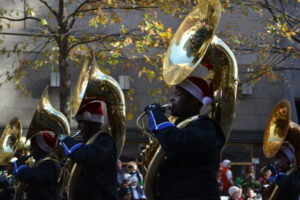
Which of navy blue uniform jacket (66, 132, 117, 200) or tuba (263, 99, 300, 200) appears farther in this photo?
tuba (263, 99, 300, 200)

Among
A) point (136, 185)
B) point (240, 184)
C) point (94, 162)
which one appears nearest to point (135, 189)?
point (136, 185)

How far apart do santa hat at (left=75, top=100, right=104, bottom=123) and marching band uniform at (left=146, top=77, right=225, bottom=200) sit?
156 centimetres

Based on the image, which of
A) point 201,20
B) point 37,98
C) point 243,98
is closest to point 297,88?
point 243,98

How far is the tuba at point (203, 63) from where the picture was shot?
4422 millimetres

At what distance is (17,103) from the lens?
15094 mm

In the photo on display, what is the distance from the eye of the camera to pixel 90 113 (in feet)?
19.1

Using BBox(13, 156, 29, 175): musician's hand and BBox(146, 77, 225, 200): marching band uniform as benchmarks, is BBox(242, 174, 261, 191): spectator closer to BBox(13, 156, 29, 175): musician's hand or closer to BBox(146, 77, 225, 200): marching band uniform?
BBox(13, 156, 29, 175): musician's hand

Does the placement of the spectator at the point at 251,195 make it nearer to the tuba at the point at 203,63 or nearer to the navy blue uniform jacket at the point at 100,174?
the navy blue uniform jacket at the point at 100,174

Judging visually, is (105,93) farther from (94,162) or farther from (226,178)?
(226,178)

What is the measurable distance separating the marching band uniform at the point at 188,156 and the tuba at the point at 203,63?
0.38 feet

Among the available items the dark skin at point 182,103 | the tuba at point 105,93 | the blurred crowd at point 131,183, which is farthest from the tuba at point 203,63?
the blurred crowd at point 131,183

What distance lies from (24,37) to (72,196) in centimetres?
1009

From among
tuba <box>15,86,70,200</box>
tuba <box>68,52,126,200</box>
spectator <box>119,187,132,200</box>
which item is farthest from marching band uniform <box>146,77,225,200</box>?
spectator <box>119,187,132,200</box>

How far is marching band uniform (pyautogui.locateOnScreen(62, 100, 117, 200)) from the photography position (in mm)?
5355
